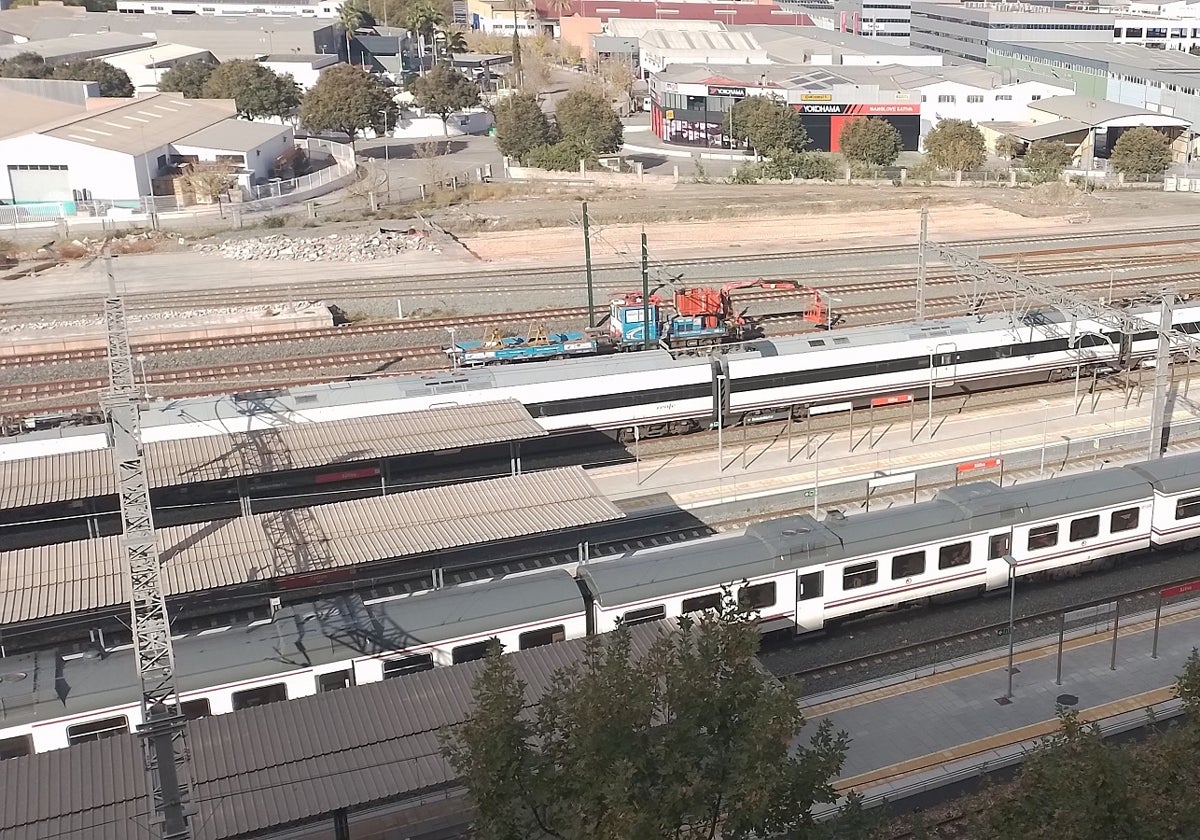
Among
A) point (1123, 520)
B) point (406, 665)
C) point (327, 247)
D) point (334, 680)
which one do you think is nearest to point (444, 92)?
point (327, 247)

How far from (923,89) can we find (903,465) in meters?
69.7

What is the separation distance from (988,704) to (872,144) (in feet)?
211

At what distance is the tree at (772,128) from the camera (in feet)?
269

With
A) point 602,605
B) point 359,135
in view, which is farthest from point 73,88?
point 602,605

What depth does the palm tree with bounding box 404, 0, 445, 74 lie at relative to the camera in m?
130

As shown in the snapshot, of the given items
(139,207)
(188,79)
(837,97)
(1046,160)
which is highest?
(188,79)

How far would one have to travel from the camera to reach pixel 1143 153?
7650 centimetres

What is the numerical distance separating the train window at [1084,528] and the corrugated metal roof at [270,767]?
509 inches

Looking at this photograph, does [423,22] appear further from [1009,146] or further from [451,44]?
[1009,146]

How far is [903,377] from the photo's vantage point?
1368 inches

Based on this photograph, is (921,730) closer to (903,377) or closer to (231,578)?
(231,578)

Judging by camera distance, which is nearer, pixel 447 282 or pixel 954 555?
pixel 954 555

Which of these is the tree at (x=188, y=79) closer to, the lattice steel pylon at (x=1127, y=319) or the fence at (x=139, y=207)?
the fence at (x=139, y=207)

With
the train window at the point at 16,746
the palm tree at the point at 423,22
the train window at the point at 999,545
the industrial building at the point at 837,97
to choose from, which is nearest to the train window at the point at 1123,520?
the train window at the point at 999,545
